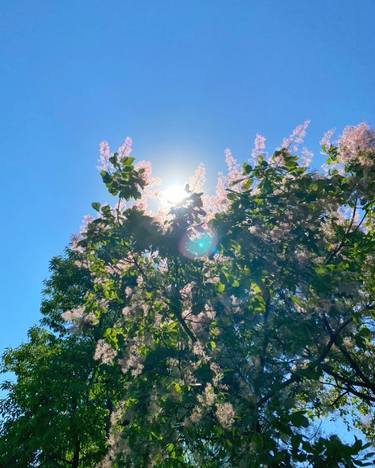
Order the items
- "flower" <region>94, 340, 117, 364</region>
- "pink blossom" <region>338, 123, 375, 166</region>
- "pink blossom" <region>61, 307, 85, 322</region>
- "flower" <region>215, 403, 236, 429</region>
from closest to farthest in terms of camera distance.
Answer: "flower" <region>215, 403, 236, 429</region>, "pink blossom" <region>338, 123, 375, 166</region>, "flower" <region>94, 340, 117, 364</region>, "pink blossom" <region>61, 307, 85, 322</region>

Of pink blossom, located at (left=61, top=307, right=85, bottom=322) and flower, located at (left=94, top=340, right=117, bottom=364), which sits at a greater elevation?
pink blossom, located at (left=61, top=307, right=85, bottom=322)

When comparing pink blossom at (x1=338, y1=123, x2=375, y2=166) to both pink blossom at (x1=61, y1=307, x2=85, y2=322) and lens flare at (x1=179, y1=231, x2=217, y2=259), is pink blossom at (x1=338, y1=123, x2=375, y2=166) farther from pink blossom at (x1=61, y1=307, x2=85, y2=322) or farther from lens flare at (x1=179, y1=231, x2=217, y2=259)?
pink blossom at (x1=61, y1=307, x2=85, y2=322)

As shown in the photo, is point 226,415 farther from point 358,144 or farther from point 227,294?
point 358,144

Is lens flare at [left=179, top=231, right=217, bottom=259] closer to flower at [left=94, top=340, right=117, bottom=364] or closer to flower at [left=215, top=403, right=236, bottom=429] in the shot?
flower at [left=94, top=340, right=117, bottom=364]

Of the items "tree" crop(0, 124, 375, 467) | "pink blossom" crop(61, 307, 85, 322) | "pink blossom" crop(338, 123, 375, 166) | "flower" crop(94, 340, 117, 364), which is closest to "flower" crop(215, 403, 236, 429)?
"tree" crop(0, 124, 375, 467)

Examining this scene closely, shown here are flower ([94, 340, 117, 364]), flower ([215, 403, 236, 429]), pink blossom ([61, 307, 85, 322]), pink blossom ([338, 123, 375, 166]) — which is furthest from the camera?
pink blossom ([61, 307, 85, 322])

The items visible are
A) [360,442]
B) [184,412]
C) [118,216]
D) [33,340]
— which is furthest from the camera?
[33,340]

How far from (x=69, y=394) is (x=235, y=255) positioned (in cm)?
968

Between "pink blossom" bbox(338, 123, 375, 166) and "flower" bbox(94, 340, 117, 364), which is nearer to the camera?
"pink blossom" bbox(338, 123, 375, 166)

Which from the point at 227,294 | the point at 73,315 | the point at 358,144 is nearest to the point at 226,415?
the point at 227,294

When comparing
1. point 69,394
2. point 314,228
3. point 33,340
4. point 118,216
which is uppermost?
point 33,340

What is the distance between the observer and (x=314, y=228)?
715cm

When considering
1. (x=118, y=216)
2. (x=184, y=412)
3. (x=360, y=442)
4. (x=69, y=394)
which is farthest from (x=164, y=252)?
(x=69, y=394)

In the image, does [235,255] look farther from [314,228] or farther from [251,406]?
[251,406]
